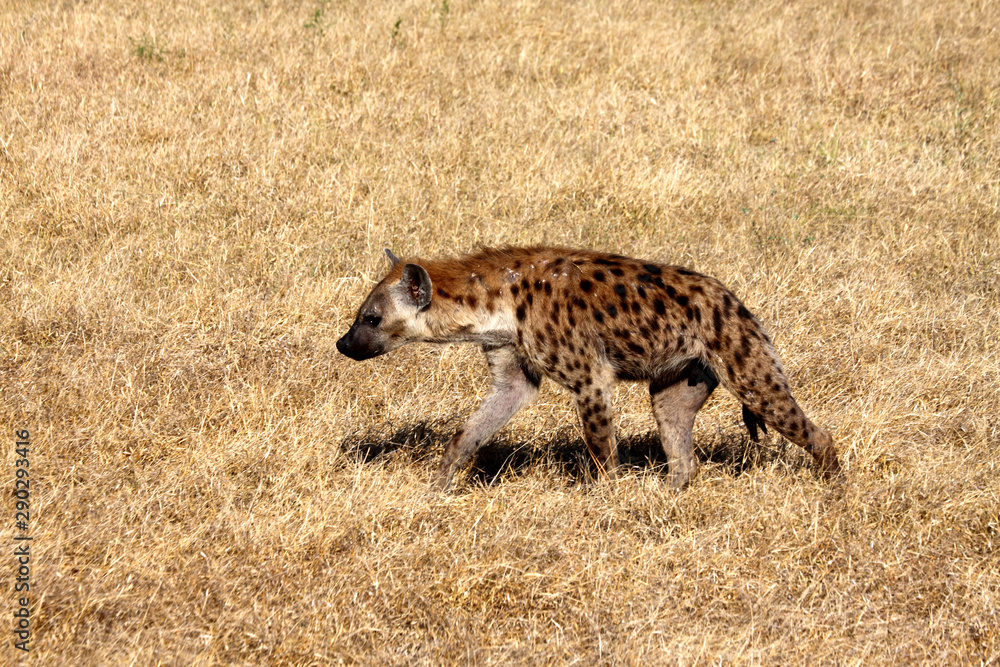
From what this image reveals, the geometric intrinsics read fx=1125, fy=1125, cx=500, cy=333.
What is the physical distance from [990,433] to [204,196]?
204 inches

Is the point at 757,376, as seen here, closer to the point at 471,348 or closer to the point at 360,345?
the point at 360,345

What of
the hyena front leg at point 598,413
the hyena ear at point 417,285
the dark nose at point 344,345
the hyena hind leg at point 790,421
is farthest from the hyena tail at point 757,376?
the dark nose at point 344,345

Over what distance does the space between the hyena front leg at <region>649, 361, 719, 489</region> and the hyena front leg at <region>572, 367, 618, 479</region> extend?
320mm

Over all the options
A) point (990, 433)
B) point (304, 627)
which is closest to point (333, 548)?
point (304, 627)

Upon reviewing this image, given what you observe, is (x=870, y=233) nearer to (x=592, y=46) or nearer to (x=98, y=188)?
(x=592, y=46)

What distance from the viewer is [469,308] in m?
5.23

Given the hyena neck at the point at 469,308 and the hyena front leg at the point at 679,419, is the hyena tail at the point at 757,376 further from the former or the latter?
the hyena neck at the point at 469,308

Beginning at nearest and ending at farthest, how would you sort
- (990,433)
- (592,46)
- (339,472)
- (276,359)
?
(339,472)
(990,433)
(276,359)
(592,46)

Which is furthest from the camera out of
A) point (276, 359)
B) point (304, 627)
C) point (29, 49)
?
point (29, 49)

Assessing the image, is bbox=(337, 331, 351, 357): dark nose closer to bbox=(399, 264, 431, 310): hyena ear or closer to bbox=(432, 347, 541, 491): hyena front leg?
bbox=(399, 264, 431, 310): hyena ear

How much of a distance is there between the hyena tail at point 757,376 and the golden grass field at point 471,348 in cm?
33

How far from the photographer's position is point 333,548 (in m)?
4.46

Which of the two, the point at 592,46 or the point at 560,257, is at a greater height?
the point at 592,46

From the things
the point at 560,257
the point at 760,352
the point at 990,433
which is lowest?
the point at 990,433
